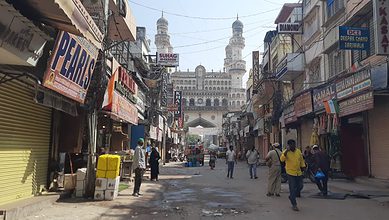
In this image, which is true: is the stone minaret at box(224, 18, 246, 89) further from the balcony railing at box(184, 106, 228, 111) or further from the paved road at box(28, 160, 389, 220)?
the paved road at box(28, 160, 389, 220)

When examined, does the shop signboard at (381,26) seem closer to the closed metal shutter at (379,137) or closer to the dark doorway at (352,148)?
the closed metal shutter at (379,137)

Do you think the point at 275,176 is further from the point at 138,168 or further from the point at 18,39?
the point at 18,39

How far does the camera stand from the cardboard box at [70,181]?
10906mm

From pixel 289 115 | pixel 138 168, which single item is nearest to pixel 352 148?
pixel 289 115

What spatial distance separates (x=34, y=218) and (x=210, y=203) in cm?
471

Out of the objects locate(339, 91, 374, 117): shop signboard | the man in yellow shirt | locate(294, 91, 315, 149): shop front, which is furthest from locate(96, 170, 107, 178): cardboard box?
locate(294, 91, 315, 149): shop front

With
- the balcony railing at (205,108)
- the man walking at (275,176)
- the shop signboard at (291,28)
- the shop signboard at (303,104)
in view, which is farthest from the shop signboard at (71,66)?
the balcony railing at (205,108)

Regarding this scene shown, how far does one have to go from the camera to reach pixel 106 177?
10.8m

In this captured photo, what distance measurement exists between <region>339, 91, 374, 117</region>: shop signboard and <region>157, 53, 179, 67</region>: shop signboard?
2360 centimetres

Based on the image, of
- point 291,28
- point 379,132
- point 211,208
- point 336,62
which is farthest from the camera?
point 291,28

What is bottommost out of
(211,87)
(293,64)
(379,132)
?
(379,132)

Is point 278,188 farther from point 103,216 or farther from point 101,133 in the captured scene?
point 101,133

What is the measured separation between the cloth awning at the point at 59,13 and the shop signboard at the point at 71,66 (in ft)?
3.35

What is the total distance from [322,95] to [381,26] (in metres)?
6.71
